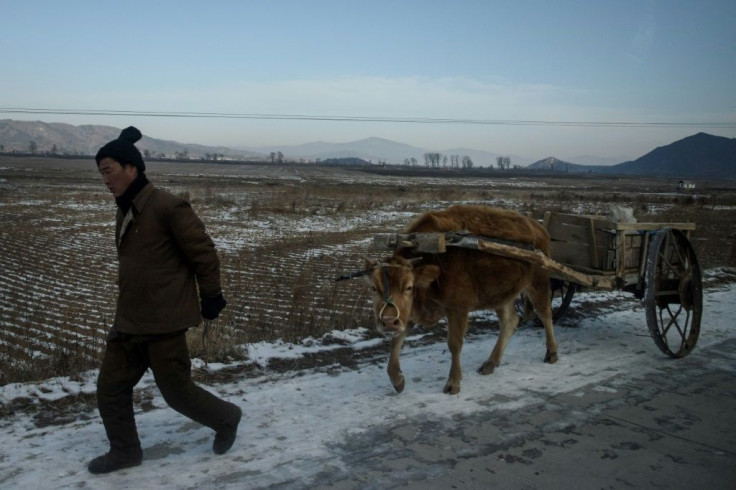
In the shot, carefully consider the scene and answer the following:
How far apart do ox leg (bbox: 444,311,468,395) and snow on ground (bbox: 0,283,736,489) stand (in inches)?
5.0

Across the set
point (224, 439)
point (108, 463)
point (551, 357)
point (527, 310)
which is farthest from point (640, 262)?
point (108, 463)

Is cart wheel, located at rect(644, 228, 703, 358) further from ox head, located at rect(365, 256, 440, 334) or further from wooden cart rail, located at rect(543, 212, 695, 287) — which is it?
ox head, located at rect(365, 256, 440, 334)

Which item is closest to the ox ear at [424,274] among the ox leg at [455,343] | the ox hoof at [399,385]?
the ox leg at [455,343]

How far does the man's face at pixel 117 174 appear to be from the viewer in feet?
12.5

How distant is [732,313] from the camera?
29.0 ft

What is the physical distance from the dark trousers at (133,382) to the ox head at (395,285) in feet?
5.42

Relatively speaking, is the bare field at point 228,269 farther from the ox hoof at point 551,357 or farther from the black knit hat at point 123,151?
the black knit hat at point 123,151

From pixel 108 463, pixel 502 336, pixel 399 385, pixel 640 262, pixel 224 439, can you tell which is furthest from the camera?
pixel 640 262

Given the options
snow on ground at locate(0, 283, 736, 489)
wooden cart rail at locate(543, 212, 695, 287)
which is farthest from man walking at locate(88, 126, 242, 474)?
wooden cart rail at locate(543, 212, 695, 287)

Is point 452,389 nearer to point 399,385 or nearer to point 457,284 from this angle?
point 399,385

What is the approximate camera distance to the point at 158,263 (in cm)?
386

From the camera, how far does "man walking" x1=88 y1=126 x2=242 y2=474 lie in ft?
12.5

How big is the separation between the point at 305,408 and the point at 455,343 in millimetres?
1624

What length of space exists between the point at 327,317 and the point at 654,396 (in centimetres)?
457
